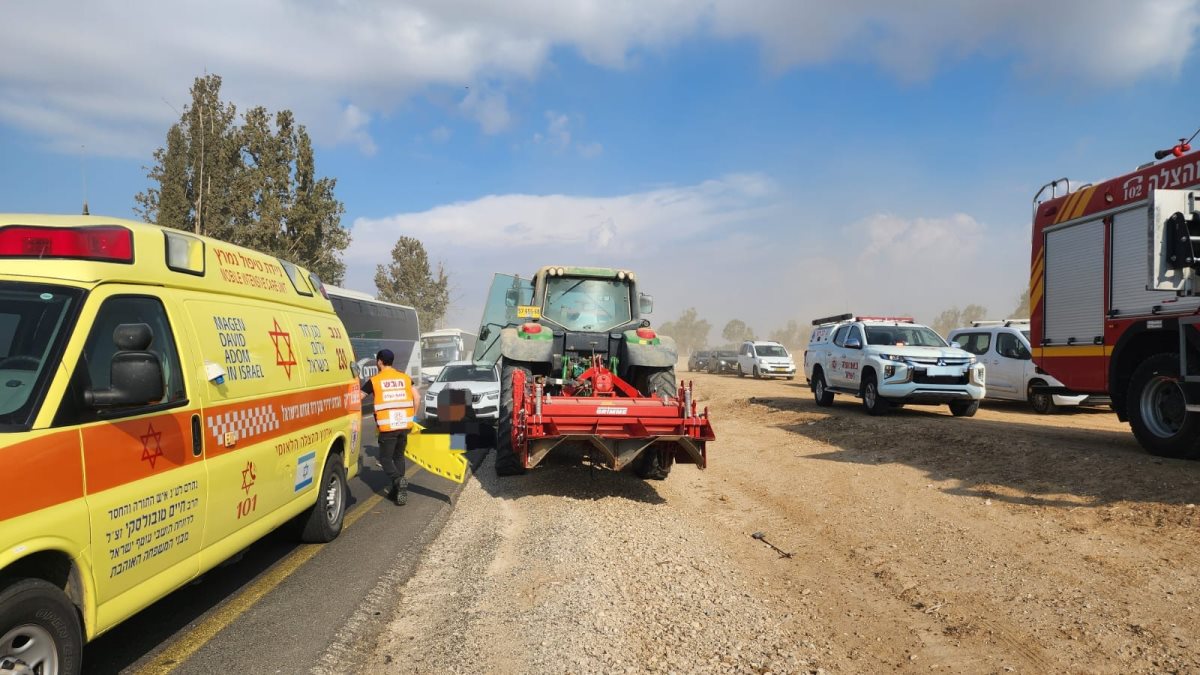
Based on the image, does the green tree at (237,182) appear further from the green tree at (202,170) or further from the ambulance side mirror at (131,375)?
the ambulance side mirror at (131,375)

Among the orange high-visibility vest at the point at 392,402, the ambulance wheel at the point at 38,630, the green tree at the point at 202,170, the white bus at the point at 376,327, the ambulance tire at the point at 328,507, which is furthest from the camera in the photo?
the green tree at the point at 202,170

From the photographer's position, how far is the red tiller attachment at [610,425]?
24.5ft

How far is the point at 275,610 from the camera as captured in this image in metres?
4.82

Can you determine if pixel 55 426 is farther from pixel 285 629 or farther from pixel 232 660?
pixel 285 629

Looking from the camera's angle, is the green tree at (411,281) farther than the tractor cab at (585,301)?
Yes

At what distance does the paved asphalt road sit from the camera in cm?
405

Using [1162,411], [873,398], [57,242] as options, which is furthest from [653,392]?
[873,398]

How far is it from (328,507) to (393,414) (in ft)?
4.81

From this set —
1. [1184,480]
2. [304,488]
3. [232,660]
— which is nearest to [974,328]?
[1184,480]

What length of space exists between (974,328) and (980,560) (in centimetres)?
1301

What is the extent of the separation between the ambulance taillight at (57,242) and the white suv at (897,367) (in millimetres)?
Answer: 12571

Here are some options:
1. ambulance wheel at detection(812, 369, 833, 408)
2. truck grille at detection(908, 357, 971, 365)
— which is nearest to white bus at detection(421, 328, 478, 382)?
ambulance wheel at detection(812, 369, 833, 408)

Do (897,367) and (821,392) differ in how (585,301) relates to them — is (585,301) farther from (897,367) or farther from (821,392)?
(821,392)

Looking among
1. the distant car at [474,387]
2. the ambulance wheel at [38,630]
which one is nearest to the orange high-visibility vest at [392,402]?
the ambulance wheel at [38,630]
